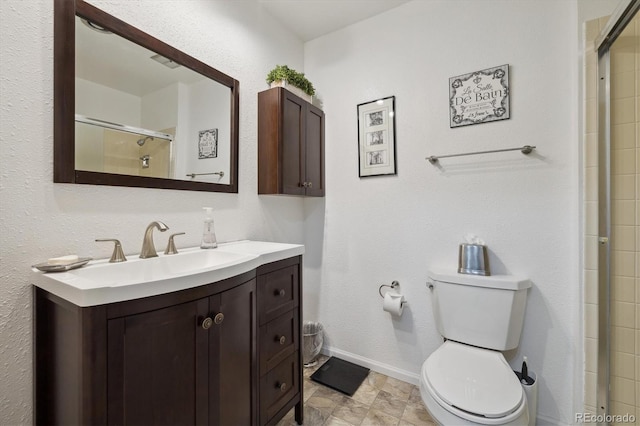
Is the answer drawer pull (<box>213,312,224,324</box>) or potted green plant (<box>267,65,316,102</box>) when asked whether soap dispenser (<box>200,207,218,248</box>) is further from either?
potted green plant (<box>267,65,316,102</box>)

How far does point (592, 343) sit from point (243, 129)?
2.19m

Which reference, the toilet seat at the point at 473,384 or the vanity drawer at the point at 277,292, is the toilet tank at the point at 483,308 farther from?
the vanity drawer at the point at 277,292

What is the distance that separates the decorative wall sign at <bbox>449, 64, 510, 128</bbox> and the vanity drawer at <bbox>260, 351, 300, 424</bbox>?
5.60ft

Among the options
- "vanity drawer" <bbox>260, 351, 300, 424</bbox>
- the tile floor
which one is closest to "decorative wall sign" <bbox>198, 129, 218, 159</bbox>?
"vanity drawer" <bbox>260, 351, 300, 424</bbox>

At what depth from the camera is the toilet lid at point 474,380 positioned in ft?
3.39

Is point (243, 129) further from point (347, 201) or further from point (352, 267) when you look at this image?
point (352, 267)

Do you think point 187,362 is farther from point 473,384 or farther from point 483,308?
point 483,308

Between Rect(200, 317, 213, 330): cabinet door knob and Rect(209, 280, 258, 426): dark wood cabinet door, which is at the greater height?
Rect(200, 317, 213, 330): cabinet door knob

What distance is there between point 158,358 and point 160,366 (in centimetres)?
3

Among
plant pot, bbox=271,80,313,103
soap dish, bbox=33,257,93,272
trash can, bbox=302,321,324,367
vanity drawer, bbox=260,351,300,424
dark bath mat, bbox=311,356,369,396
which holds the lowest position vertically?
dark bath mat, bbox=311,356,369,396

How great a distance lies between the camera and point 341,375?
6.30 ft

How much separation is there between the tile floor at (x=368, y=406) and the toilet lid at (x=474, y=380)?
1.51 feet

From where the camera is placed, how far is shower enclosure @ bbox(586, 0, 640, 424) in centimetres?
124

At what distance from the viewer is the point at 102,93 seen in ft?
3.70
